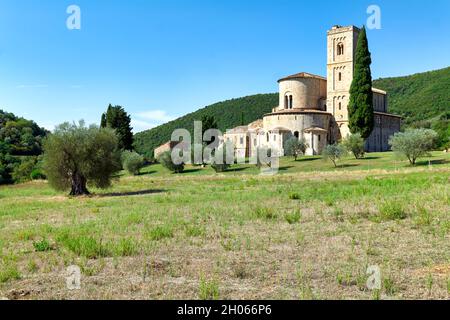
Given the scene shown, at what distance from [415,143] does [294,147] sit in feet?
71.2

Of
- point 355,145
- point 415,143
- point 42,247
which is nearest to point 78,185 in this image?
point 42,247

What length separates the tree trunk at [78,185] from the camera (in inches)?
1389

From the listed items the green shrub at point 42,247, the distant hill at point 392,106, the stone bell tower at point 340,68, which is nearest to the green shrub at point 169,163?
the stone bell tower at point 340,68

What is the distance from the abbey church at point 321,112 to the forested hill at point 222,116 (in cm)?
5765

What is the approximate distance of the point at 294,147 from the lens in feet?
220

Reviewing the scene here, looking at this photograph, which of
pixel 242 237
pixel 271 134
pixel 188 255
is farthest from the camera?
pixel 271 134

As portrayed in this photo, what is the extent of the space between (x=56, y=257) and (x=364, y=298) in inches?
265

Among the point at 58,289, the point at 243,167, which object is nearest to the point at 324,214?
the point at 58,289

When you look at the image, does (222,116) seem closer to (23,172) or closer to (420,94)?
(420,94)

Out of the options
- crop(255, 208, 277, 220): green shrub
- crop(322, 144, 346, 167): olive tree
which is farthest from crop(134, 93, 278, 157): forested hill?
crop(255, 208, 277, 220): green shrub

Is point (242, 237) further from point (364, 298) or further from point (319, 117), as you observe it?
point (319, 117)

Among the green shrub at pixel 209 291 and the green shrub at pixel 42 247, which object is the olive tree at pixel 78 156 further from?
the green shrub at pixel 209 291

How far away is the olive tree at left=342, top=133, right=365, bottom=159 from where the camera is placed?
6001 centimetres
